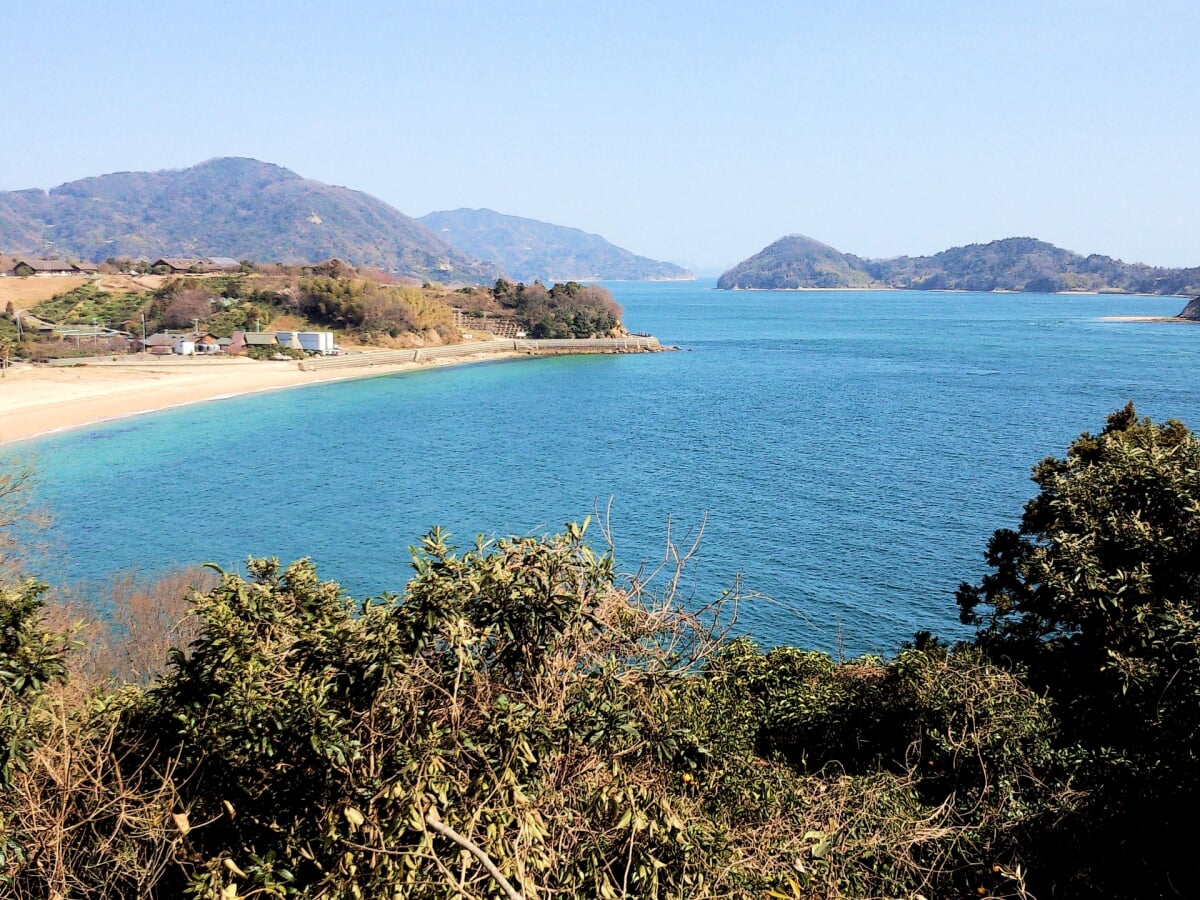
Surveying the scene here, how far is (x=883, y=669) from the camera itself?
11.2 metres

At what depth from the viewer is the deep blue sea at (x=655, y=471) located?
68.1 ft

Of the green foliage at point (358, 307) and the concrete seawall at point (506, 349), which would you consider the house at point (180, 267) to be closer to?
the green foliage at point (358, 307)

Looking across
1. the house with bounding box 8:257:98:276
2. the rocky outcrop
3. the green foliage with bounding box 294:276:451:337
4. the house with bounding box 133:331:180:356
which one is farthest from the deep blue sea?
the rocky outcrop

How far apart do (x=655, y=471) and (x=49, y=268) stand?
3134 inches

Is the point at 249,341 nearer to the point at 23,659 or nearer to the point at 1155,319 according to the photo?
the point at 23,659

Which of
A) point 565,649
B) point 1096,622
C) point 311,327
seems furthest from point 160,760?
point 311,327

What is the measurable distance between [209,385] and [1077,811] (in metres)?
51.6

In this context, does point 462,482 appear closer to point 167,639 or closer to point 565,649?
point 167,639

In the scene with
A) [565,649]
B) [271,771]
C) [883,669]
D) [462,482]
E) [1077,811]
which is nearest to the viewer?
[271,771]

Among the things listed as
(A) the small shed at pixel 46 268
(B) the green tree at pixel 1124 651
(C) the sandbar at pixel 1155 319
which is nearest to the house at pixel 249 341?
(A) the small shed at pixel 46 268

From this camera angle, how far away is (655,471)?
32.1 meters

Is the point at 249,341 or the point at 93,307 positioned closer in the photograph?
the point at 249,341

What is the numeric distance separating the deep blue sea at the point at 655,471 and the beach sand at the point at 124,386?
1839 mm

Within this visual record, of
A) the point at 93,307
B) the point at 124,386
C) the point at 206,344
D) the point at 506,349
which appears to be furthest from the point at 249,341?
the point at 506,349
